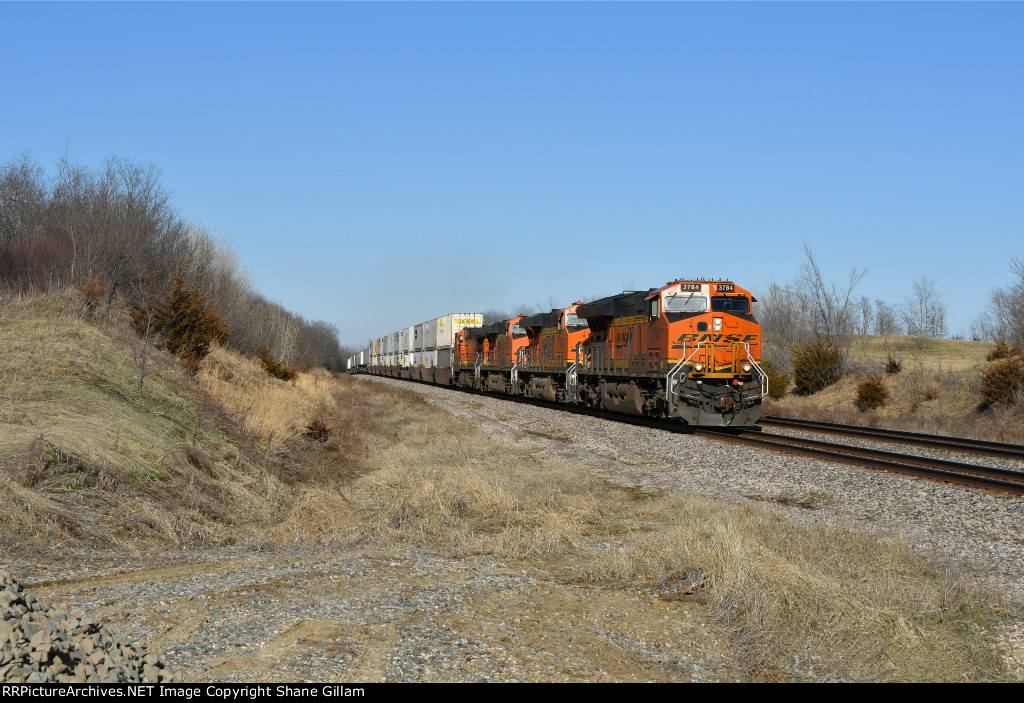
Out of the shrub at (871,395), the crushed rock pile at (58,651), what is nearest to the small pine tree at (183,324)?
the crushed rock pile at (58,651)

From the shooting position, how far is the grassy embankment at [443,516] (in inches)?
225

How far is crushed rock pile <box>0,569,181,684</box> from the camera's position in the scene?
134 inches

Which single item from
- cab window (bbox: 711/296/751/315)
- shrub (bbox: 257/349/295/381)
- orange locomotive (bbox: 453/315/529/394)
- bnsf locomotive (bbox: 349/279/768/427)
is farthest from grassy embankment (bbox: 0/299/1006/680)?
orange locomotive (bbox: 453/315/529/394)

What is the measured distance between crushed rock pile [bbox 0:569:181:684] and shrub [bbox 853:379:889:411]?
32.2 m

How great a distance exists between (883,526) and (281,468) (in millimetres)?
8978

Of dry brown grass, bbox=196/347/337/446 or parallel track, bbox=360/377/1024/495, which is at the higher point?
dry brown grass, bbox=196/347/337/446

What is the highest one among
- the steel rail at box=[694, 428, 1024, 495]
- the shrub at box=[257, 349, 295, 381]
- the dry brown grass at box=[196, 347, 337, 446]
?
the shrub at box=[257, 349, 295, 381]

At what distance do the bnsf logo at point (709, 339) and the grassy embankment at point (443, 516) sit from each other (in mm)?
5379

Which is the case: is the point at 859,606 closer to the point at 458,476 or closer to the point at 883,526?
the point at 883,526

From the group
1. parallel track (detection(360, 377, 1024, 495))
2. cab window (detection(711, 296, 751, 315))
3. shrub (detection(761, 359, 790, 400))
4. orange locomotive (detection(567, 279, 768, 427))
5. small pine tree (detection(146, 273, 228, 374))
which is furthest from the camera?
shrub (detection(761, 359, 790, 400))

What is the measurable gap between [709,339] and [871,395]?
15835mm

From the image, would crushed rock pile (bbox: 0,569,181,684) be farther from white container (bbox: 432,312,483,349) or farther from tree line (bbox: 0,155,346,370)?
white container (bbox: 432,312,483,349)

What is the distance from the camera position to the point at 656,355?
2027 centimetres
